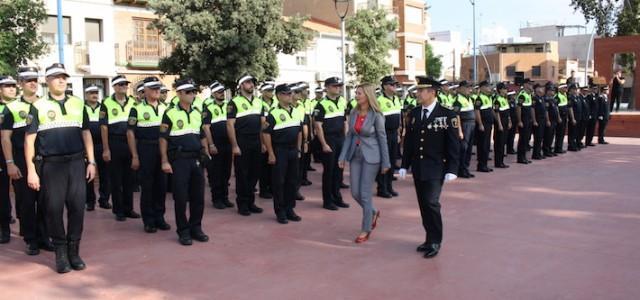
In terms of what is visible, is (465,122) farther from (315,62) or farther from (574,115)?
(315,62)

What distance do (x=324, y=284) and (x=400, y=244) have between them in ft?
5.24

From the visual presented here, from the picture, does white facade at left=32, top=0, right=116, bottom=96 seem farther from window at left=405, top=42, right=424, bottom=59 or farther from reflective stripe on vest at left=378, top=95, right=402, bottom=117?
window at left=405, top=42, right=424, bottom=59

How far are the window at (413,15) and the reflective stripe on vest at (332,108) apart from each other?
43.2 meters

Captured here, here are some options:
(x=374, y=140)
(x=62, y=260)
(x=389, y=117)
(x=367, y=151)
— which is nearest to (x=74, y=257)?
(x=62, y=260)

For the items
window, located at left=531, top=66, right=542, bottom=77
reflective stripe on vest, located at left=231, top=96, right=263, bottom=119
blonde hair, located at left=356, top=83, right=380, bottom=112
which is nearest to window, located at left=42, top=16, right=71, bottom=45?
reflective stripe on vest, located at left=231, top=96, right=263, bottom=119

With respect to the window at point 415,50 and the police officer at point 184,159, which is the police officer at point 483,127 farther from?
the window at point 415,50

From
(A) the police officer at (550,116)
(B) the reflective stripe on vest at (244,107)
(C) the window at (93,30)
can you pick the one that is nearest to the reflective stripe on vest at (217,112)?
(B) the reflective stripe on vest at (244,107)

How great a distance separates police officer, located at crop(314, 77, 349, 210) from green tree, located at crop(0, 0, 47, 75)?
6.53 m

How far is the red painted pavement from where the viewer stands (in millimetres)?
5176

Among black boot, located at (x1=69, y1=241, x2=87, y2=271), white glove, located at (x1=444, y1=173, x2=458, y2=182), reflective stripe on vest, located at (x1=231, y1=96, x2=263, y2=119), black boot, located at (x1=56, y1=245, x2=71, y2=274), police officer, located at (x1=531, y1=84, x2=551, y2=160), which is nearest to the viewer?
black boot, located at (x1=56, y1=245, x2=71, y2=274)

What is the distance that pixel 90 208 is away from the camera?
895cm

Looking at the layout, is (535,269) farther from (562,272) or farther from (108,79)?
(108,79)

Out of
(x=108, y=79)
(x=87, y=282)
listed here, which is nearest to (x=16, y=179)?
(x=87, y=282)

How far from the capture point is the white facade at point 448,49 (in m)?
85.3
